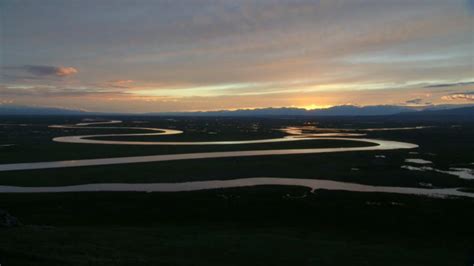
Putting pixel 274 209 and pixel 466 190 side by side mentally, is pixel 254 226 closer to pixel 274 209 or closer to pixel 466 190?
pixel 274 209

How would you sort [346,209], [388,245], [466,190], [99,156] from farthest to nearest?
[99,156], [466,190], [346,209], [388,245]

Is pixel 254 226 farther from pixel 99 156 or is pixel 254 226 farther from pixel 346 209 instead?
pixel 99 156

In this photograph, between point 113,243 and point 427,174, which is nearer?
point 113,243

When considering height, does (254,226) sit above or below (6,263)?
below

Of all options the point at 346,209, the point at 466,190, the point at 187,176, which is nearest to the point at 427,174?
the point at 466,190

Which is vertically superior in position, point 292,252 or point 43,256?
point 43,256

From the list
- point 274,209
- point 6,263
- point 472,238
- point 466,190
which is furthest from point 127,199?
point 466,190

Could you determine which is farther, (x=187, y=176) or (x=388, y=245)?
(x=187, y=176)

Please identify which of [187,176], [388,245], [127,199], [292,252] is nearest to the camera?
[292,252]

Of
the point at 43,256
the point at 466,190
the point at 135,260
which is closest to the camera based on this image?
the point at 43,256
